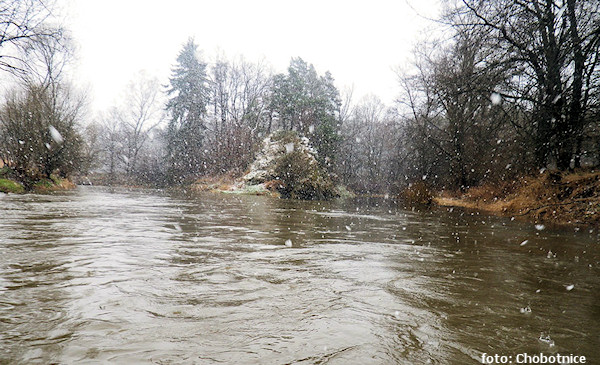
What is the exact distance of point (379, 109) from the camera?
42406 millimetres

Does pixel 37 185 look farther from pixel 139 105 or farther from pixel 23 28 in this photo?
pixel 139 105

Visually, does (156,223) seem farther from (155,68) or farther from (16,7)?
(155,68)

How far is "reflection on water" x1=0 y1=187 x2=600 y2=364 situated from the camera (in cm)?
153

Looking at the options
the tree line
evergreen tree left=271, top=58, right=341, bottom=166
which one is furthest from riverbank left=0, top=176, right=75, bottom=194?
evergreen tree left=271, top=58, right=341, bottom=166

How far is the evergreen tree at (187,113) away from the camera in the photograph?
32844 mm

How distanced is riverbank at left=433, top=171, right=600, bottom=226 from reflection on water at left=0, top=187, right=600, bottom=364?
388 centimetres

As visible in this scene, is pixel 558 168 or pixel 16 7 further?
pixel 558 168

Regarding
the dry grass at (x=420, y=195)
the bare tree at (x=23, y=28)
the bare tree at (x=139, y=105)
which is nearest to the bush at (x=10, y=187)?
the bare tree at (x=23, y=28)

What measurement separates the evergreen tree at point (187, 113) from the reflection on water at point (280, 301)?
29620mm

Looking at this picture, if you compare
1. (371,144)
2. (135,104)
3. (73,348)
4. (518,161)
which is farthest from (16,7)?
(371,144)

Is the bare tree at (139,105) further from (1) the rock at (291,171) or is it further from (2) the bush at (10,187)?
(2) the bush at (10,187)

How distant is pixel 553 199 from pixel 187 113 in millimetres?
33162

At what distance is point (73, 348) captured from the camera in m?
1.45

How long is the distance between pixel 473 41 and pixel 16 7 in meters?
12.2
